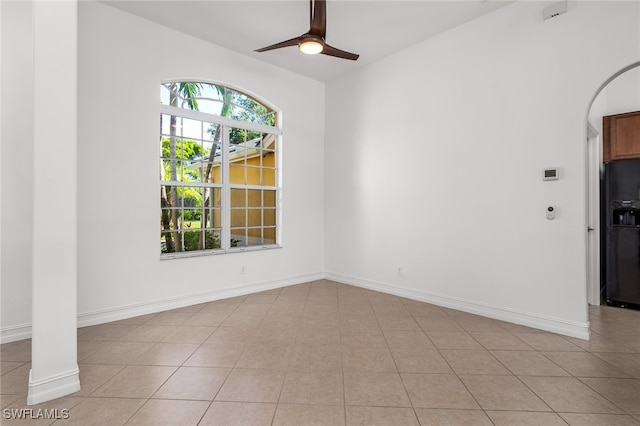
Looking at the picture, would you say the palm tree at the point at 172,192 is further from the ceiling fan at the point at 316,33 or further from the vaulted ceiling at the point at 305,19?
the ceiling fan at the point at 316,33

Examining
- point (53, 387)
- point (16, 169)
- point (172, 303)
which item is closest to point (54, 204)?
point (53, 387)

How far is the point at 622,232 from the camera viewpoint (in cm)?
396

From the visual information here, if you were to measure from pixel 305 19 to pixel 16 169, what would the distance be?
3.43 metres

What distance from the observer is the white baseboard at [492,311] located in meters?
3.11

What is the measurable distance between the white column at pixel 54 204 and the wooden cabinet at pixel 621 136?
577 centimetres

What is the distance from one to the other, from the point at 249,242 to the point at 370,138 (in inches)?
99.0

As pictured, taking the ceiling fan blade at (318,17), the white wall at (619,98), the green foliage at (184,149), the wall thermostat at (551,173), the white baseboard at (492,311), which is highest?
the ceiling fan blade at (318,17)

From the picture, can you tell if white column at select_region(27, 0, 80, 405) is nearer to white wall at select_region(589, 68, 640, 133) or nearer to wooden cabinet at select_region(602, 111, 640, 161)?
wooden cabinet at select_region(602, 111, 640, 161)

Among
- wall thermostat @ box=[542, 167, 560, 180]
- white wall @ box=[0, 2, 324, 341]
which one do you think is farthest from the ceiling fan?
wall thermostat @ box=[542, 167, 560, 180]

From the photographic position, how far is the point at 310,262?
18.2 ft

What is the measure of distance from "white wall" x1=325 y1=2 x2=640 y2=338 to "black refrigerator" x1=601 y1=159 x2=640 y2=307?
153 centimetres

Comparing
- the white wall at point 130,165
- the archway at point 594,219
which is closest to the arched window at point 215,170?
the white wall at point 130,165

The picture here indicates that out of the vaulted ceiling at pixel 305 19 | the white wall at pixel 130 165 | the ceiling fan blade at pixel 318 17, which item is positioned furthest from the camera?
the vaulted ceiling at pixel 305 19

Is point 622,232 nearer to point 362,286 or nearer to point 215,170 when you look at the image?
point 362,286
